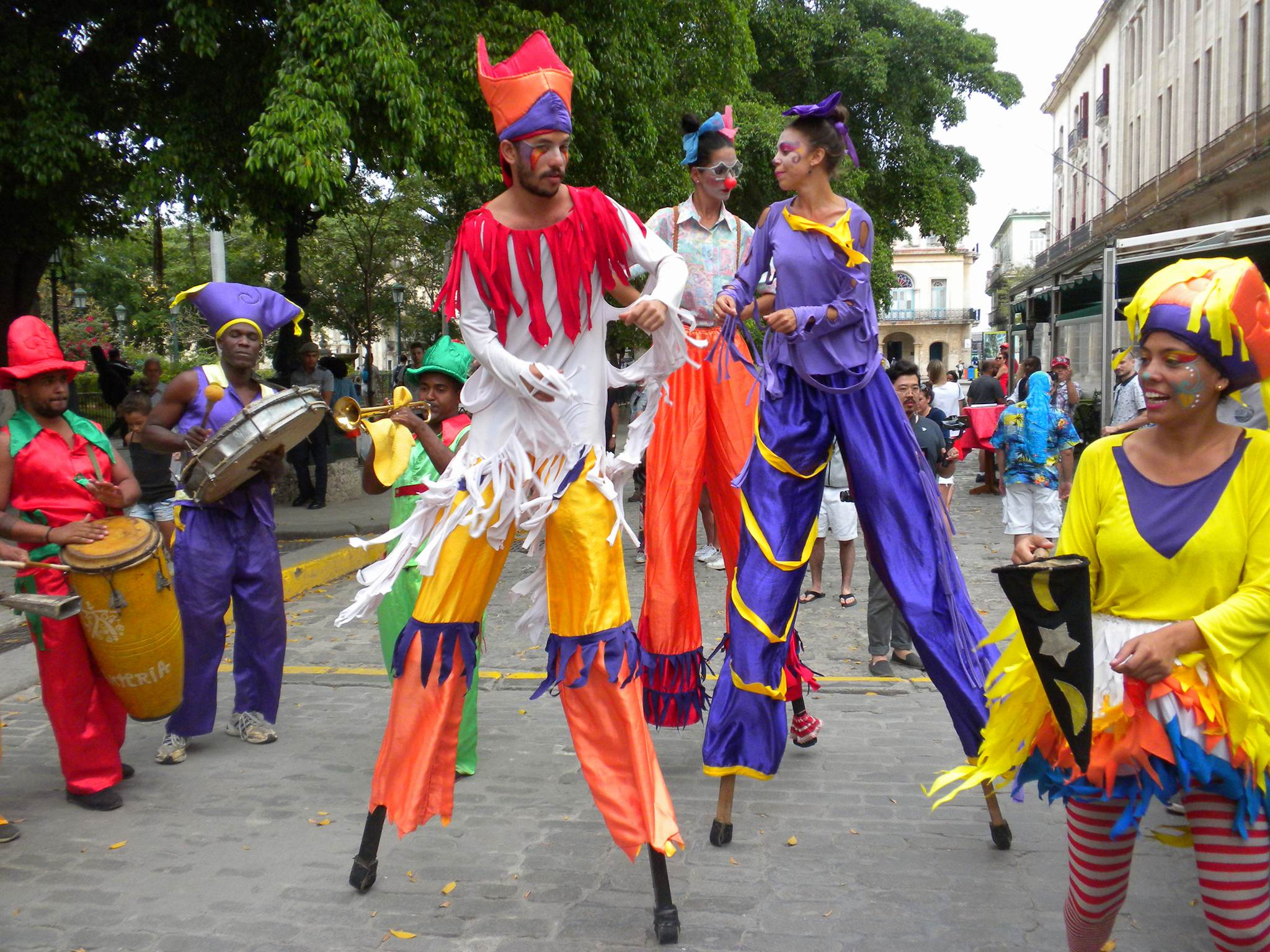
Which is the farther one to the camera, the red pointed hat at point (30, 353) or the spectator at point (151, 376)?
the spectator at point (151, 376)

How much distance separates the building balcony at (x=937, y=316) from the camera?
269 feet

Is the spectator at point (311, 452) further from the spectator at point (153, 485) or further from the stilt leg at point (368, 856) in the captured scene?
the stilt leg at point (368, 856)

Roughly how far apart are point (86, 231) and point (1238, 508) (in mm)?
11754

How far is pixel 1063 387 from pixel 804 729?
1049 cm

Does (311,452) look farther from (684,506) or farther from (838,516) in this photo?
(684,506)

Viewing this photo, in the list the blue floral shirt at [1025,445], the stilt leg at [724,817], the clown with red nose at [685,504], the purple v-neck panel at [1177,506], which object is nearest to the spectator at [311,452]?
the blue floral shirt at [1025,445]

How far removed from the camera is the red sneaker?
4.74m

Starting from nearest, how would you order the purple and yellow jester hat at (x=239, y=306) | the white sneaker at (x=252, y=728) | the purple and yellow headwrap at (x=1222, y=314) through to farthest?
the purple and yellow headwrap at (x=1222, y=314) → the purple and yellow jester hat at (x=239, y=306) → the white sneaker at (x=252, y=728)

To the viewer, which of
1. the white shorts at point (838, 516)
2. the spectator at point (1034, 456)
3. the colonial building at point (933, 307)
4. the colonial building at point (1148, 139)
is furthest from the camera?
the colonial building at point (933, 307)

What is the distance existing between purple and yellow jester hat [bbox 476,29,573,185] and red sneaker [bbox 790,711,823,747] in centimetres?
269

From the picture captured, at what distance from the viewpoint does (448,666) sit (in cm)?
331

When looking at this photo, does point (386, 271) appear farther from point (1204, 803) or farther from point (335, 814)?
point (1204, 803)

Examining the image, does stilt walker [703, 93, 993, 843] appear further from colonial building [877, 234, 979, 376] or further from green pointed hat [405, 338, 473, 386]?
colonial building [877, 234, 979, 376]

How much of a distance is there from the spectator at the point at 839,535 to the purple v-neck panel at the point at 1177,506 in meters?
5.30
